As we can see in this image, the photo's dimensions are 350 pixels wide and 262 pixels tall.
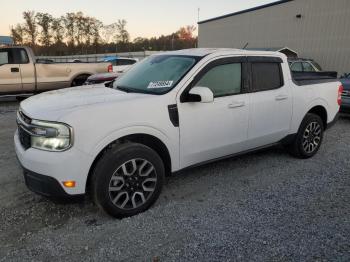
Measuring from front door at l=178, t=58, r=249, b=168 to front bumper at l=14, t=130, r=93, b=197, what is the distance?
1.15m

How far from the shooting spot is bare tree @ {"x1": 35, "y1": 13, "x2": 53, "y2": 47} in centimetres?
6431

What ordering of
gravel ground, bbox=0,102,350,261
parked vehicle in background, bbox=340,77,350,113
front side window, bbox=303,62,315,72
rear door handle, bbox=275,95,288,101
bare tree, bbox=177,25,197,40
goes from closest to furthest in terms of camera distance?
gravel ground, bbox=0,102,350,261 → rear door handle, bbox=275,95,288,101 → parked vehicle in background, bbox=340,77,350,113 → front side window, bbox=303,62,315,72 → bare tree, bbox=177,25,197,40

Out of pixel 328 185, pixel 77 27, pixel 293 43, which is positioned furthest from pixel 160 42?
pixel 328 185

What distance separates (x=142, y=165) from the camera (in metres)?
3.24

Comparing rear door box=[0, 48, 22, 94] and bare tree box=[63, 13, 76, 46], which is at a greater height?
bare tree box=[63, 13, 76, 46]

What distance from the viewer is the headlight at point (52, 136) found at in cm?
279

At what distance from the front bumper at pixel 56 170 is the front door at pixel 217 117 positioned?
3.77ft

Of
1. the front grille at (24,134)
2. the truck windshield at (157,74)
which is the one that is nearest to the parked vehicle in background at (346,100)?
the truck windshield at (157,74)

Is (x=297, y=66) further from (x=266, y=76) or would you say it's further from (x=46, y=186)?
(x=46, y=186)

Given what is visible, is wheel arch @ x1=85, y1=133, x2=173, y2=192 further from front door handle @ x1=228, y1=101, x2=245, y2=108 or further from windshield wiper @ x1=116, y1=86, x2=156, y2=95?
front door handle @ x1=228, y1=101, x2=245, y2=108

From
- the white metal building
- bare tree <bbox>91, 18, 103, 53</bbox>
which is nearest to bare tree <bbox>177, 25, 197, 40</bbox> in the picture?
bare tree <bbox>91, 18, 103, 53</bbox>

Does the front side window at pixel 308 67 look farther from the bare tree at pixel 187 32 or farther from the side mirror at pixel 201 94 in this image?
the bare tree at pixel 187 32

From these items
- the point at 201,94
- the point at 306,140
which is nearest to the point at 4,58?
the point at 201,94

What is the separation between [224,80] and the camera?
3904 millimetres
